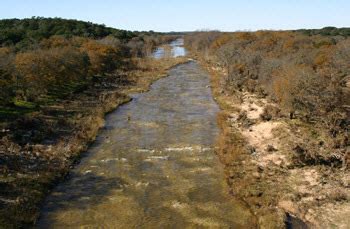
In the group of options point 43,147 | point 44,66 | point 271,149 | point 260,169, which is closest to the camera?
point 260,169

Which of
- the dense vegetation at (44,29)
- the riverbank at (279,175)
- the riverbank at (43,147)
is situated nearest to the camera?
the riverbank at (279,175)

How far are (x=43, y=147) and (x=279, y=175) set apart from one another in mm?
21125

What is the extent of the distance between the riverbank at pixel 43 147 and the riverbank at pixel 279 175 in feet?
44.9

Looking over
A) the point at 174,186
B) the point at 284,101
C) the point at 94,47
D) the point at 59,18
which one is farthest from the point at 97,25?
the point at 174,186

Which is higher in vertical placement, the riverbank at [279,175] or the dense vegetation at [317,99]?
the dense vegetation at [317,99]

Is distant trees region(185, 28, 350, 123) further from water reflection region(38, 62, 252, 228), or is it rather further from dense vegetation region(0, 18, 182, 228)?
dense vegetation region(0, 18, 182, 228)

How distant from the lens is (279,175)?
30.5 metres

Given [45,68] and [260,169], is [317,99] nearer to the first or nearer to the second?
[260,169]

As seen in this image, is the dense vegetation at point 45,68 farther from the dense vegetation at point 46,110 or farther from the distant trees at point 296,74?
the distant trees at point 296,74

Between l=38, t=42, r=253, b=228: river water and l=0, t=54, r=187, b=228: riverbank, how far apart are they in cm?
109

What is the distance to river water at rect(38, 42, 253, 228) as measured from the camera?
80.6 ft

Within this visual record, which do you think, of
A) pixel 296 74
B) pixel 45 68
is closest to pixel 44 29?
pixel 45 68

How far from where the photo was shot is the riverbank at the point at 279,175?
963 inches

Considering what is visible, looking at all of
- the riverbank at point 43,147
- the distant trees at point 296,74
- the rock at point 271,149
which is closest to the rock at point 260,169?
the rock at point 271,149
